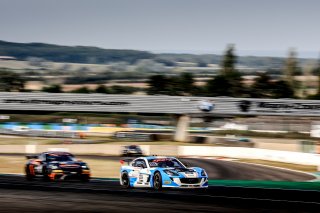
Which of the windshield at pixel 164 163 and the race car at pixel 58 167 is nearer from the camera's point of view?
the windshield at pixel 164 163

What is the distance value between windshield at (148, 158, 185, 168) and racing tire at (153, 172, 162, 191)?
396mm

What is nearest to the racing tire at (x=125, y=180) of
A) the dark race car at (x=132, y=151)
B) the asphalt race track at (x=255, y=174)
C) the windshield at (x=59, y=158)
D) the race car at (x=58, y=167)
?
the race car at (x=58, y=167)

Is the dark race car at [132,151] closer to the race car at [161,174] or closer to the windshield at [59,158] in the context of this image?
the windshield at [59,158]

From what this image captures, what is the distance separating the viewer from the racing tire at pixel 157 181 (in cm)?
1791

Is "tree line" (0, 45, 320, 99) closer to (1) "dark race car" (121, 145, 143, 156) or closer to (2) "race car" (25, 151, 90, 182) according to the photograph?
(1) "dark race car" (121, 145, 143, 156)

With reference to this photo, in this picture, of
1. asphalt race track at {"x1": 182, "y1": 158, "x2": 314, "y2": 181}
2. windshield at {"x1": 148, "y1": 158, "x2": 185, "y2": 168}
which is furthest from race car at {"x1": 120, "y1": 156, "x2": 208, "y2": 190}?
asphalt race track at {"x1": 182, "y1": 158, "x2": 314, "y2": 181}

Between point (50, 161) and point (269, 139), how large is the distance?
44.9 m

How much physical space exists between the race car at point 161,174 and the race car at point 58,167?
8.72 feet

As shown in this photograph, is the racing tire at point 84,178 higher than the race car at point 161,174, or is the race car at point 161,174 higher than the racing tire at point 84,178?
the race car at point 161,174

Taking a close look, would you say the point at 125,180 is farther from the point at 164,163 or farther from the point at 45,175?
the point at 45,175

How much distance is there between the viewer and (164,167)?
18219 mm

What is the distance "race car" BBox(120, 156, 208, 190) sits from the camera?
57.8ft

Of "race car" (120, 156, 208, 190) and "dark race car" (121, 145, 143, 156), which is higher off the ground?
"race car" (120, 156, 208, 190)

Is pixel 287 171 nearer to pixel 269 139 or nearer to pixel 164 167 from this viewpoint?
pixel 164 167
